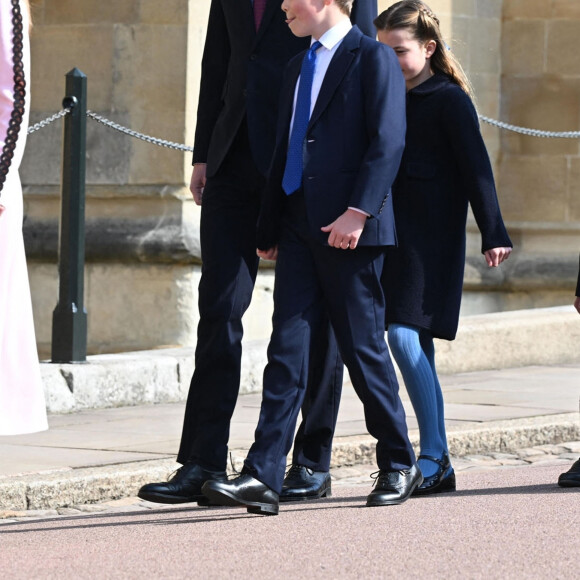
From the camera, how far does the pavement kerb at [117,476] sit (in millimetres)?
5742

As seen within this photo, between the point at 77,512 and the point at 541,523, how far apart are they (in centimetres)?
161

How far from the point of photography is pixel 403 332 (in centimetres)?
578

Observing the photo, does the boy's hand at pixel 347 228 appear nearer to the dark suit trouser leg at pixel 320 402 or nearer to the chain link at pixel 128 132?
the dark suit trouser leg at pixel 320 402

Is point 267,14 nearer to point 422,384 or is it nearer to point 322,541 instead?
point 422,384

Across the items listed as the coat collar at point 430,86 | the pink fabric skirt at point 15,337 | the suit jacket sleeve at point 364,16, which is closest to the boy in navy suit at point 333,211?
the suit jacket sleeve at point 364,16

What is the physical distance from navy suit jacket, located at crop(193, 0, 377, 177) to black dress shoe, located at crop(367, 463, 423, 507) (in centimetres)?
102

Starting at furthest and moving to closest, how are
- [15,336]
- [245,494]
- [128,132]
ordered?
[128,132] < [245,494] < [15,336]

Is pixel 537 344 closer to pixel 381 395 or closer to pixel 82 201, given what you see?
pixel 82 201

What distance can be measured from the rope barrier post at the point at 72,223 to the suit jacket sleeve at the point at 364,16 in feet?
9.06

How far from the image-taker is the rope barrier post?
26.5 feet

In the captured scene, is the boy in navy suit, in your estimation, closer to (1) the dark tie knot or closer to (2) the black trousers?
(1) the dark tie knot

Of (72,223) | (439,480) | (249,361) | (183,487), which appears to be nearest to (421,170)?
(439,480)

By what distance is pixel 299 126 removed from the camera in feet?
17.2

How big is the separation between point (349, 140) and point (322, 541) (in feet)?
4.05
